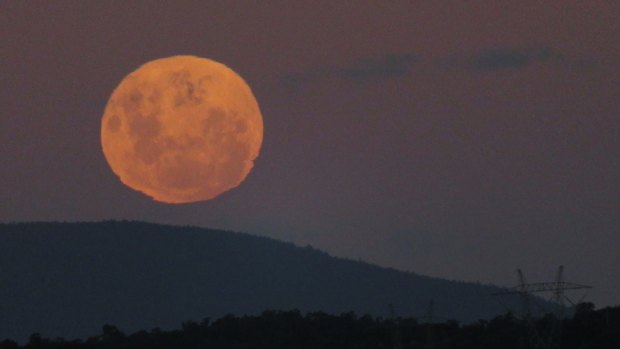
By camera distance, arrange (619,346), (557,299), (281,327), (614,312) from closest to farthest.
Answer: (557,299) < (619,346) < (614,312) < (281,327)

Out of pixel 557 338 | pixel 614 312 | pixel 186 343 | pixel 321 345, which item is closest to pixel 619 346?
pixel 557 338

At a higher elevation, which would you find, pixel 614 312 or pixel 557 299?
pixel 614 312

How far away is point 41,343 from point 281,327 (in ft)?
123

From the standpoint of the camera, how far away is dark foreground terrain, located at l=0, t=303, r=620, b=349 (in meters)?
166

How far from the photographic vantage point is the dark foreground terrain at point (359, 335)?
16638 cm

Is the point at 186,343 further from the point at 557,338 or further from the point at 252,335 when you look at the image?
the point at 557,338

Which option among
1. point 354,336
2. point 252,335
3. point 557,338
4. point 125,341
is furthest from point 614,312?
point 125,341

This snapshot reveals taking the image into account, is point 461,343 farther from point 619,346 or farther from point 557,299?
point 557,299

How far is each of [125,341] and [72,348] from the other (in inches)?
939

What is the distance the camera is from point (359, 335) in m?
191

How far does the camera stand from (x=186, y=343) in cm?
18488

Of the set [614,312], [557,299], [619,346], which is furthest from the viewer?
[614,312]

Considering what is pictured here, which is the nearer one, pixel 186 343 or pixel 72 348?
pixel 72 348

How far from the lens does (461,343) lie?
545 feet
